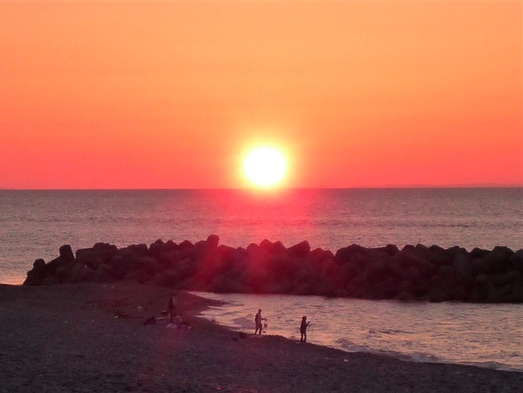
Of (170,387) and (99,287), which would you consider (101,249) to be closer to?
(99,287)

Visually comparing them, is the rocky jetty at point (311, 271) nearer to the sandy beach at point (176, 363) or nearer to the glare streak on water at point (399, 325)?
the glare streak on water at point (399, 325)

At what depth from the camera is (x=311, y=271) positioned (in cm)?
3794

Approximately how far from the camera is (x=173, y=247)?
43.9 m

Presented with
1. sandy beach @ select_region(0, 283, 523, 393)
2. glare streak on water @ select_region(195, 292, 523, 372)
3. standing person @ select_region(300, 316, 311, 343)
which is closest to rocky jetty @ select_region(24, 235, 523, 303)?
glare streak on water @ select_region(195, 292, 523, 372)

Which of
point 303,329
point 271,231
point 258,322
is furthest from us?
point 271,231

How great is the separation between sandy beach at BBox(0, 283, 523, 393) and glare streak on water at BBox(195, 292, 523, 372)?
2.17 metres

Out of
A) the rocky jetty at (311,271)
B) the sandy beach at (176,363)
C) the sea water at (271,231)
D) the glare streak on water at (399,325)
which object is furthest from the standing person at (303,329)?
the sea water at (271,231)

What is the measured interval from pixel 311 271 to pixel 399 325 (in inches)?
405

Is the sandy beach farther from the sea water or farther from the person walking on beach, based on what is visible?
the sea water

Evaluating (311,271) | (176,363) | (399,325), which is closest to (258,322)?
(399,325)

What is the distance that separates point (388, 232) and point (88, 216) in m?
59.0

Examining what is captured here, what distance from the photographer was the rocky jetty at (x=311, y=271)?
35000 mm

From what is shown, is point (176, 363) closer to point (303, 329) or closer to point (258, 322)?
point (303, 329)

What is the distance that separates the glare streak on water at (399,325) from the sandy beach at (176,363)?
217 cm
